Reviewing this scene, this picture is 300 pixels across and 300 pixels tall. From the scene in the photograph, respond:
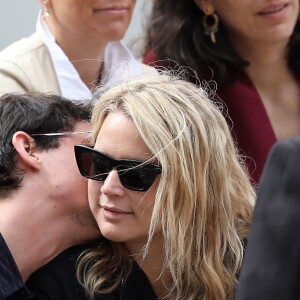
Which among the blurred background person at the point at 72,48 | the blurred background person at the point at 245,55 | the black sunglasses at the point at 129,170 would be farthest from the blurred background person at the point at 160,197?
the blurred background person at the point at 245,55

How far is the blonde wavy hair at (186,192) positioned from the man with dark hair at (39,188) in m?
0.11

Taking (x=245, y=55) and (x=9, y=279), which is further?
(x=245, y=55)

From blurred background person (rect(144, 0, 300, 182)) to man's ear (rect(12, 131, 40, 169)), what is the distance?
114cm

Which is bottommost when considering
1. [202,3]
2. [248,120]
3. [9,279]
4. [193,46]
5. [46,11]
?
[248,120]

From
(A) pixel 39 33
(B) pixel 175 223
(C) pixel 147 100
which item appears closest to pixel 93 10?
(A) pixel 39 33

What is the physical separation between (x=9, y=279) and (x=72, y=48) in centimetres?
119

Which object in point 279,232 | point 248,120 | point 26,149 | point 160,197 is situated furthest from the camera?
point 248,120

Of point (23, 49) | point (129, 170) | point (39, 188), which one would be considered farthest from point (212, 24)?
point (129, 170)

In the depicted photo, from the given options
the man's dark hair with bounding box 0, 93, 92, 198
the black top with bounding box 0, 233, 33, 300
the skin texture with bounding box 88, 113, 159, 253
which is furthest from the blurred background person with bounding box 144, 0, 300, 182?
the black top with bounding box 0, 233, 33, 300

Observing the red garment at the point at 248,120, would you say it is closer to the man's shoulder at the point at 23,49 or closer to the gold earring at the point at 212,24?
the gold earring at the point at 212,24

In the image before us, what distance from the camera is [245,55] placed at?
3.60 meters

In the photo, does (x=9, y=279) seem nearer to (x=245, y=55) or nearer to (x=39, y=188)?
(x=39, y=188)

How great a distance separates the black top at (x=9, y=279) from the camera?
219cm

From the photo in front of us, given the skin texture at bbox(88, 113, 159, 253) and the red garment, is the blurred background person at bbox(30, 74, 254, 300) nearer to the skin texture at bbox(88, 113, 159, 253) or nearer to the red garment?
the skin texture at bbox(88, 113, 159, 253)
